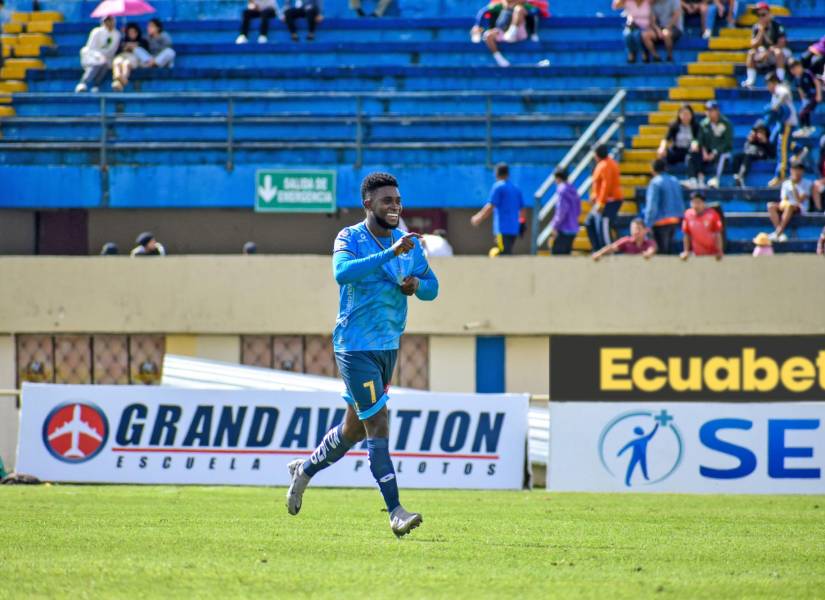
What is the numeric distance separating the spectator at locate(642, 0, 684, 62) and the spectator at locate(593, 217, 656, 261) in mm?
5565

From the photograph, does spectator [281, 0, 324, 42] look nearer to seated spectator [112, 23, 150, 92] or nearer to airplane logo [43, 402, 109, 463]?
seated spectator [112, 23, 150, 92]

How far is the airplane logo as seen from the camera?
16359 mm

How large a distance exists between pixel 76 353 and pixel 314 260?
3.26 meters

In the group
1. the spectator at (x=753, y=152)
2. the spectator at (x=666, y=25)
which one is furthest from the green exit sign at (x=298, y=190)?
the spectator at (x=753, y=152)

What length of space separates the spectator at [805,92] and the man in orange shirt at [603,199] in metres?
3.54

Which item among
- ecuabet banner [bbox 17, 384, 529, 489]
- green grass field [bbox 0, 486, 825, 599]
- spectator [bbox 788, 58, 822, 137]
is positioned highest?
spectator [bbox 788, 58, 822, 137]

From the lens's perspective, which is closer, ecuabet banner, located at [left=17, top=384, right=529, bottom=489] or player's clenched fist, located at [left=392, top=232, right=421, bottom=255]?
player's clenched fist, located at [left=392, top=232, right=421, bottom=255]

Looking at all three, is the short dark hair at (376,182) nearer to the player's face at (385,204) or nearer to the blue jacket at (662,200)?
the player's face at (385,204)

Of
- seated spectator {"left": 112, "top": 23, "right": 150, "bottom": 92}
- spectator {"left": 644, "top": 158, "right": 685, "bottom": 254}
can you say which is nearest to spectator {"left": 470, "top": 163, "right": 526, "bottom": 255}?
spectator {"left": 644, "top": 158, "right": 685, "bottom": 254}

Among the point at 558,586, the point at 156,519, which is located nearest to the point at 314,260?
the point at 156,519

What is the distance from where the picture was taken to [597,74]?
24.0 metres

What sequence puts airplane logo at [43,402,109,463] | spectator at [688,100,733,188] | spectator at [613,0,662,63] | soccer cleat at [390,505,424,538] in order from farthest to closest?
1. spectator at [613,0,662,63]
2. spectator at [688,100,733,188]
3. airplane logo at [43,402,109,463]
4. soccer cleat at [390,505,424,538]

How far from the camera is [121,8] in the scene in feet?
81.8

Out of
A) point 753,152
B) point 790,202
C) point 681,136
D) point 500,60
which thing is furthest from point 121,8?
point 790,202
